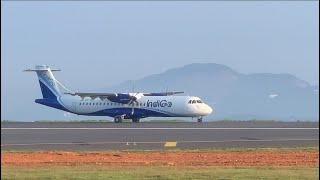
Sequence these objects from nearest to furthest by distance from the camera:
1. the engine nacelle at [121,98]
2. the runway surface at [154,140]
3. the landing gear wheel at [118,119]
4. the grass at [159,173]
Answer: the grass at [159,173], the runway surface at [154,140], the landing gear wheel at [118,119], the engine nacelle at [121,98]

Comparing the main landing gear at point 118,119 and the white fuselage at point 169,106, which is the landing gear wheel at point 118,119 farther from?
the white fuselage at point 169,106

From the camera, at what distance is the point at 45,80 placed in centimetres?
6219

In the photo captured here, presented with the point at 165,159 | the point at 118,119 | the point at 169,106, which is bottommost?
the point at 165,159

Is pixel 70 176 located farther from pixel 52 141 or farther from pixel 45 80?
pixel 45 80

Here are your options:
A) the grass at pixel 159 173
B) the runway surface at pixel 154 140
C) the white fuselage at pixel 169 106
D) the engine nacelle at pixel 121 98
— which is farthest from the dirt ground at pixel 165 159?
the engine nacelle at pixel 121 98

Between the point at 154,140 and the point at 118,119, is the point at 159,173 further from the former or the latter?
the point at 118,119

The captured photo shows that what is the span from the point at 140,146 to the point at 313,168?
36.2ft

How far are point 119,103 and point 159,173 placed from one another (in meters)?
41.6

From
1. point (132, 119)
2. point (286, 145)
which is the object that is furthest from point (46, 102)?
point (286, 145)

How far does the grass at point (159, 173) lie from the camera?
16.3 m

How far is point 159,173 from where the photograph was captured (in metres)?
17.0

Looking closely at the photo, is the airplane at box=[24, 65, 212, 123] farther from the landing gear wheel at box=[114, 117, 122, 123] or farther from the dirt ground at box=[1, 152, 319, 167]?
the dirt ground at box=[1, 152, 319, 167]

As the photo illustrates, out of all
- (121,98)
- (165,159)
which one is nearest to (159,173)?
(165,159)

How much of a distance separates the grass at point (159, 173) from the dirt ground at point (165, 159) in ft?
7.80
